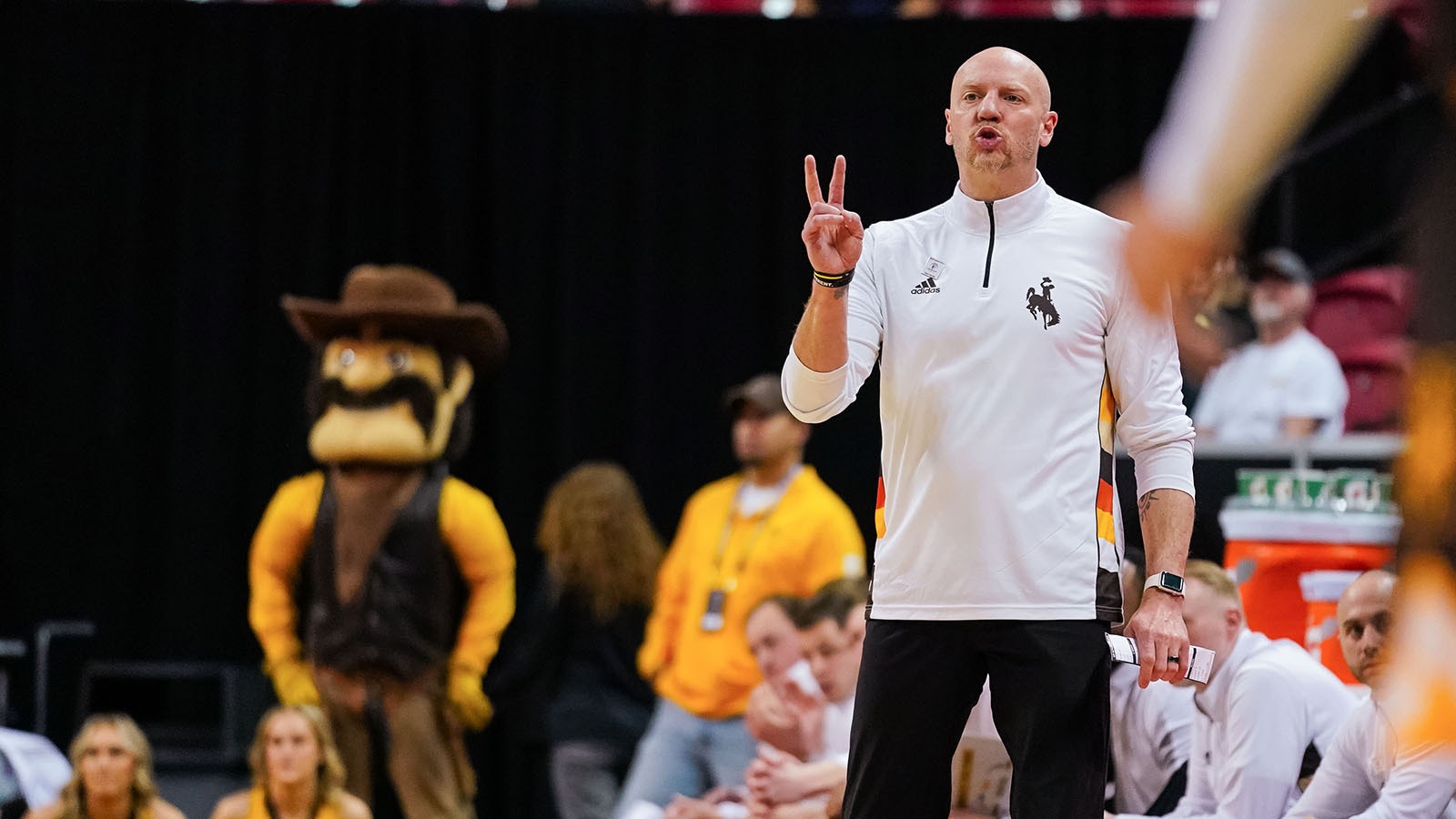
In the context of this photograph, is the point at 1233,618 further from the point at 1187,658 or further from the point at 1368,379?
the point at 1368,379

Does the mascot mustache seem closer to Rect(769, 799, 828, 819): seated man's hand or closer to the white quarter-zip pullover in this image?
Rect(769, 799, 828, 819): seated man's hand

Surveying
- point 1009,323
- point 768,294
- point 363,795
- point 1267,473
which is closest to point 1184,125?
point 1009,323

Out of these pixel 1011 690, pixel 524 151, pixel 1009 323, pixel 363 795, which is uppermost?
pixel 524 151

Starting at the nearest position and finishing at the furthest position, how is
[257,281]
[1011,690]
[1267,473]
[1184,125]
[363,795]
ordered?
[1184,125], [1011,690], [1267,473], [363,795], [257,281]

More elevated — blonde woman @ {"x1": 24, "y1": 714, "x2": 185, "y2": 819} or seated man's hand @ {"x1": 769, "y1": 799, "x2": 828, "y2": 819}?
seated man's hand @ {"x1": 769, "y1": 799, "x2": 828, "y2": 819}

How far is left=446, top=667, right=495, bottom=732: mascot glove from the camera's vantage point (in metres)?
6.51

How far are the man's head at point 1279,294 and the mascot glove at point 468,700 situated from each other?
10.4 ft

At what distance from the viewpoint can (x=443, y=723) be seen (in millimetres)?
6516

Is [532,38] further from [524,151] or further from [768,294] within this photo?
[768,294]

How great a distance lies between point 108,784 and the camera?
598 cm

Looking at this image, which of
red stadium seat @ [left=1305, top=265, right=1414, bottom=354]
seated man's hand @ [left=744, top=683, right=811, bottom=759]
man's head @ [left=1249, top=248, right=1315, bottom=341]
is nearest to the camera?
seated man's hand @ [left=744, top=683, right=811, bottom=759]

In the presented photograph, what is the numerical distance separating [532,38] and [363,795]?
3.45 meters

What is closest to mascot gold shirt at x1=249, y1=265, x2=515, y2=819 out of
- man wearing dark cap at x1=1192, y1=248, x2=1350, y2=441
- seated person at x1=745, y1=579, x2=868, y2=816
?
seated person at x1=745, y1=579, x2=868, y2=816

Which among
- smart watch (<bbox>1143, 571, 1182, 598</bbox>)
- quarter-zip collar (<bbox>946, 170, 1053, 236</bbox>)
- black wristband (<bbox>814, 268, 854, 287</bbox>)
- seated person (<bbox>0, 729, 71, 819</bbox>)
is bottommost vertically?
seated person (<bbox>0, 729, 71, 819</bbox>)
